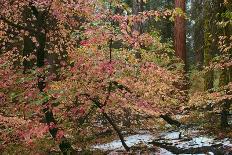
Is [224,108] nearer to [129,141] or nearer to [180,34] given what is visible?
[129,141]

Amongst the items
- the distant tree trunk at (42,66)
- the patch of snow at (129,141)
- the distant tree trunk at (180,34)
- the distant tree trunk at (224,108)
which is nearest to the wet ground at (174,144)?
the patch of snow at (129,141)

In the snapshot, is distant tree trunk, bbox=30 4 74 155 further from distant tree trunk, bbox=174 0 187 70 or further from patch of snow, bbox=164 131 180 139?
distant tree trunk, bbox=174 0 187 70

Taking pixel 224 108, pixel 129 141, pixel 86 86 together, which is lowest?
pixel 129 141

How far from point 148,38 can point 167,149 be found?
3.10 meters

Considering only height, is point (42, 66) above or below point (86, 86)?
above

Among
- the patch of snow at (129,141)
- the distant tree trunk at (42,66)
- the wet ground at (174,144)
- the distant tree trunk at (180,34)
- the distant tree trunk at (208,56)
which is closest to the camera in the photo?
the distant tree trunk at (42,66)

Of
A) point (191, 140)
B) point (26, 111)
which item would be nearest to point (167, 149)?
point (191, 140)

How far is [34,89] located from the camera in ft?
27.3

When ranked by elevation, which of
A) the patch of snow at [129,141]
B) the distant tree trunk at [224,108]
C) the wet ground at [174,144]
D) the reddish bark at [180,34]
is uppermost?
the reddish bark at [180,34]

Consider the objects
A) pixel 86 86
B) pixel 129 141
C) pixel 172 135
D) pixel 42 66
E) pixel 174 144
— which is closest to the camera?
pixel 86 86

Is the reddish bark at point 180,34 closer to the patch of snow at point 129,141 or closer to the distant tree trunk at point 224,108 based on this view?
the distant tree trunk at point 224,108

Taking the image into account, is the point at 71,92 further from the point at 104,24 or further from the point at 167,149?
the point at 167,149

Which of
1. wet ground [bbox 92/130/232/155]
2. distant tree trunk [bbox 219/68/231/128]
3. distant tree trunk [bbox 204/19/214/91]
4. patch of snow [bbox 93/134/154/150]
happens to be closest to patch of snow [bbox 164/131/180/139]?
wet ground [bbox 92/130/232/155]

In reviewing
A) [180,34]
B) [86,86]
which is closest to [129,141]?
[86,86]
